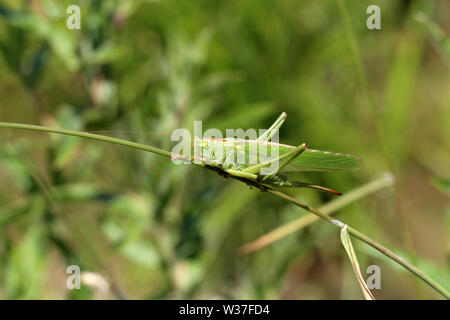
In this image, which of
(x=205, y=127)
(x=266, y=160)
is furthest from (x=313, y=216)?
(x=205, y=127)

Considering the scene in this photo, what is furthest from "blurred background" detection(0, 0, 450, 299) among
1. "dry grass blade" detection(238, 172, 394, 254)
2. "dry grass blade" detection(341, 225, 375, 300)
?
"dry grass blade" detection(341, 225, 375, 300)

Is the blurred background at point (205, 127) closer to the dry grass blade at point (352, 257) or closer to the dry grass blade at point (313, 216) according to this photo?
the dry grass blade at point (313, 216)

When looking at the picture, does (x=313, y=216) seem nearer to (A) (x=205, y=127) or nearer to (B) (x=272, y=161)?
(B) (x=272, y=161)

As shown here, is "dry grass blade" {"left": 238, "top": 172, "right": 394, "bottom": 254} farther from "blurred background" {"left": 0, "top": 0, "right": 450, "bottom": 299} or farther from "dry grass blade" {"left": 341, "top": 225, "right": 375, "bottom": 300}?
"dry grass blade" {"left": 341, "top": 225, "right": 375, "bottom": 300}

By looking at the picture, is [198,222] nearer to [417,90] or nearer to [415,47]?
[415,47]
